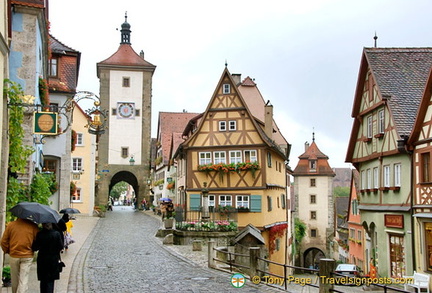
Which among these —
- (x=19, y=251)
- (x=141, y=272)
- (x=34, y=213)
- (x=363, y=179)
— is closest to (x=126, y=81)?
(x=363, y=179)

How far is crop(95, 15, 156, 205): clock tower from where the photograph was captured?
2376 inches

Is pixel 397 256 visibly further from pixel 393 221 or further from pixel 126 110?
pixel 126 110

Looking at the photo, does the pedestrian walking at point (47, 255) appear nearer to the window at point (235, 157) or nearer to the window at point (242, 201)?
the window at point (242, 201)

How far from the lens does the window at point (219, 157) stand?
32594mm

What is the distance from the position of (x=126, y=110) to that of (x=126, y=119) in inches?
38.8

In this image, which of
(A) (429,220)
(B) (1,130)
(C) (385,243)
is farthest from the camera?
Answer: (C) (385,243)

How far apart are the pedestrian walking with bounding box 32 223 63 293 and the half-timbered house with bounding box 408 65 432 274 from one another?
44.4ft

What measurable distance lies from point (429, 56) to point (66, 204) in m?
20.2

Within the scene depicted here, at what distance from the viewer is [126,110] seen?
60.9 meters

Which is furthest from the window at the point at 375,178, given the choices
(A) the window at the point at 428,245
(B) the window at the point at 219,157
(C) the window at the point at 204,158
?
(C) the window at the point at 204,158

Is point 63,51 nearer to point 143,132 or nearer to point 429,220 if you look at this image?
point 429,220

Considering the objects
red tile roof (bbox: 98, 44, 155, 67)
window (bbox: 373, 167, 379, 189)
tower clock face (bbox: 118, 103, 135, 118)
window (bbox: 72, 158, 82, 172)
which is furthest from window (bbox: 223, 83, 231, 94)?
red tile roof (bbox: 98, 44, 155, 67)

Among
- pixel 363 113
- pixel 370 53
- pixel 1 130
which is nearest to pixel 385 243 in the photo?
pixel 363 113

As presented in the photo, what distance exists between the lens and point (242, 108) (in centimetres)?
3212
